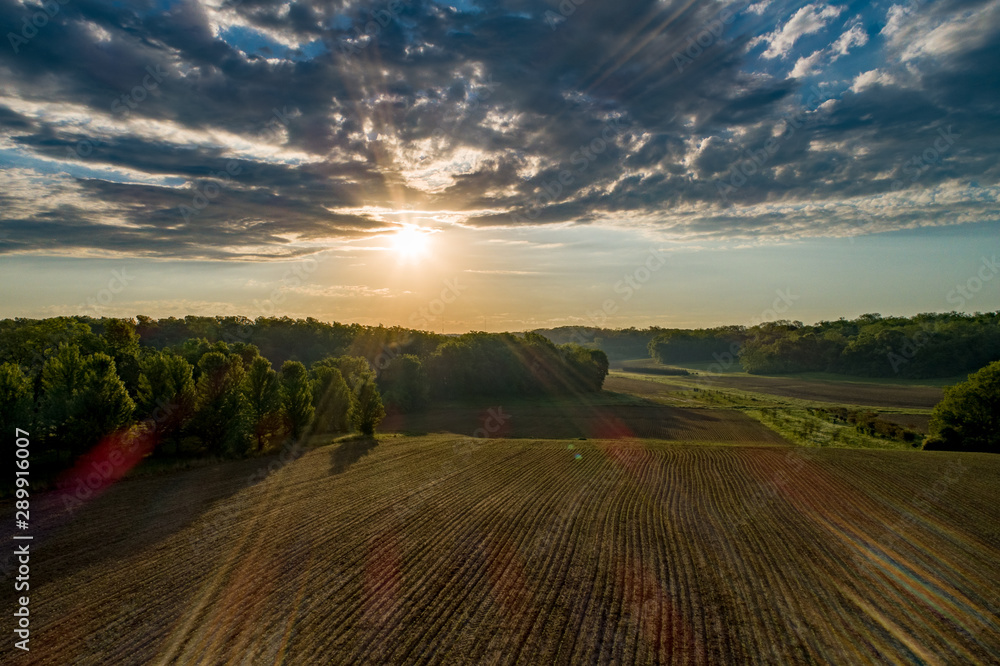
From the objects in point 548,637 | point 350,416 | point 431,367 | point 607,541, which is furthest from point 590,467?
point 431,367

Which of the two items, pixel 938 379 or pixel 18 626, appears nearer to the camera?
pixel 18 626

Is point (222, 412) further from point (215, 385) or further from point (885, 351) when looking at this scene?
point (885, 351)

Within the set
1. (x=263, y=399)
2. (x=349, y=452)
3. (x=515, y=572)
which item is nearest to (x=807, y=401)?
(x=349, y=452)

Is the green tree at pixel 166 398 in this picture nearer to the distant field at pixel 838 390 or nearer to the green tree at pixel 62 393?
the green tree at pixel 62 393

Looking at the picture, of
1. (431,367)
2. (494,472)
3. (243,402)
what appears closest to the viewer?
(494,472)

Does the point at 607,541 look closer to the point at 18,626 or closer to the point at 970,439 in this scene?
the point at 18,626
